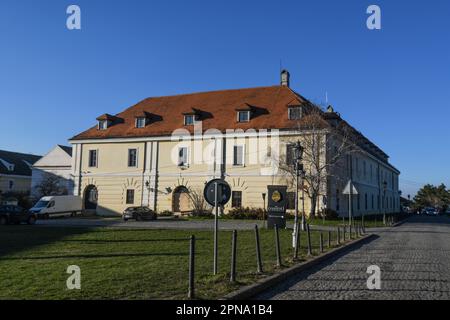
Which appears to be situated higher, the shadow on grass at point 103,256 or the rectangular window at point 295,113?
the rectangular window at point 295,113

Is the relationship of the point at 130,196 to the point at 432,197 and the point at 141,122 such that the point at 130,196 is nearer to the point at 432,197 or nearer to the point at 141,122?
the point at 141,122

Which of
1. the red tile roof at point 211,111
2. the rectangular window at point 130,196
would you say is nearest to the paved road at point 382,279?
the red tile roof at point 211,111

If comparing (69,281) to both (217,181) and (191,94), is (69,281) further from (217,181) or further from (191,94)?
(191,94)

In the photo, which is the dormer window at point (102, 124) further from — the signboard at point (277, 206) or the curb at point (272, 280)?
the curb at point (272, 280)

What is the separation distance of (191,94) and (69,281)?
4640cm

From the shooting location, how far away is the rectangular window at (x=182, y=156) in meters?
47.0

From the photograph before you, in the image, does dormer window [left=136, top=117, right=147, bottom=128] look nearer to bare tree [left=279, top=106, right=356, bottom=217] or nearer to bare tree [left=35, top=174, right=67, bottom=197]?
bare tree [left=35, top=174, right=67, bottom=197]

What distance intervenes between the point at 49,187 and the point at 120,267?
48.8 metres

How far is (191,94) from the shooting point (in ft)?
180

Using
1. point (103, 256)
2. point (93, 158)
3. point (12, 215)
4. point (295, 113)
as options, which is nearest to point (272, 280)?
point (103, 256)

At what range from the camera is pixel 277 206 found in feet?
89.7

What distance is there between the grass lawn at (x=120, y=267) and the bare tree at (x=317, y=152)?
2057cm
